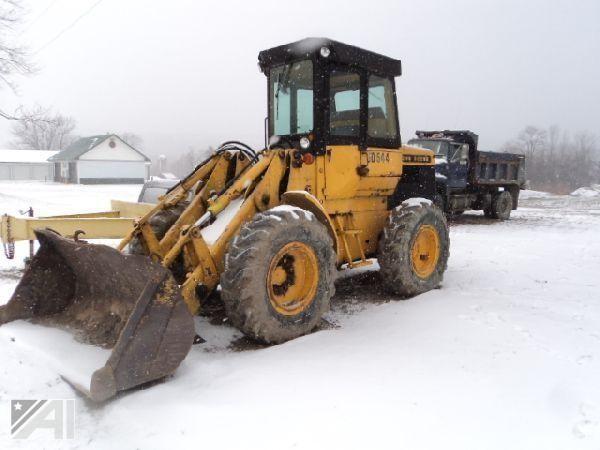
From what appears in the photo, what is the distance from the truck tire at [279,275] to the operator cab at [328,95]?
108cm

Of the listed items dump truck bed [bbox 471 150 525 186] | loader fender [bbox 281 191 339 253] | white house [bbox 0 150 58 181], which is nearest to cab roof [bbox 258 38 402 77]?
loader fender [bbox 281 191 339 253]

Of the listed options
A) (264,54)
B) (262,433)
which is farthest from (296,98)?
(262,433)

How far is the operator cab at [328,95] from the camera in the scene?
5.40 metres

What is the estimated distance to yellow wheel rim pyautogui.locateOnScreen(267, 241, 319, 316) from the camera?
4.68m

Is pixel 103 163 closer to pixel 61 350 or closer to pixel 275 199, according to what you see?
pixel 275 199

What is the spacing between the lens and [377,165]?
6.14 meters

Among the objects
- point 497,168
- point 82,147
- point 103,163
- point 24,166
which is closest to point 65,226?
point 497,168

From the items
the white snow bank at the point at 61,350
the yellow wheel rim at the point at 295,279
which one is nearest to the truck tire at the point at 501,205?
the yellow wheel rim at the point at 295,279

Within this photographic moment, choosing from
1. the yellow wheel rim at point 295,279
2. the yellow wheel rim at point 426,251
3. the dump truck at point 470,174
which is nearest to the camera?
the yellow wheel rim at point 295,279

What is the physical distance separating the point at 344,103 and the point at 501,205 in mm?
13385

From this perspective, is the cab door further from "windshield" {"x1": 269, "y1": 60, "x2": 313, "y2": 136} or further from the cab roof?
"windshield" {"x1": 269, "y1": 60, "x2": 313, "y2": 136}

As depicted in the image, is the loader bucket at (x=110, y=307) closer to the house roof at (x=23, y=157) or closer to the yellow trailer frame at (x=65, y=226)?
the yellow trailer frame at (x=65, y=226)

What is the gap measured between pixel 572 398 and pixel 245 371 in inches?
94.5

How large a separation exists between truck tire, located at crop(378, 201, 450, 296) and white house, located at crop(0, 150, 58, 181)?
193 feet
